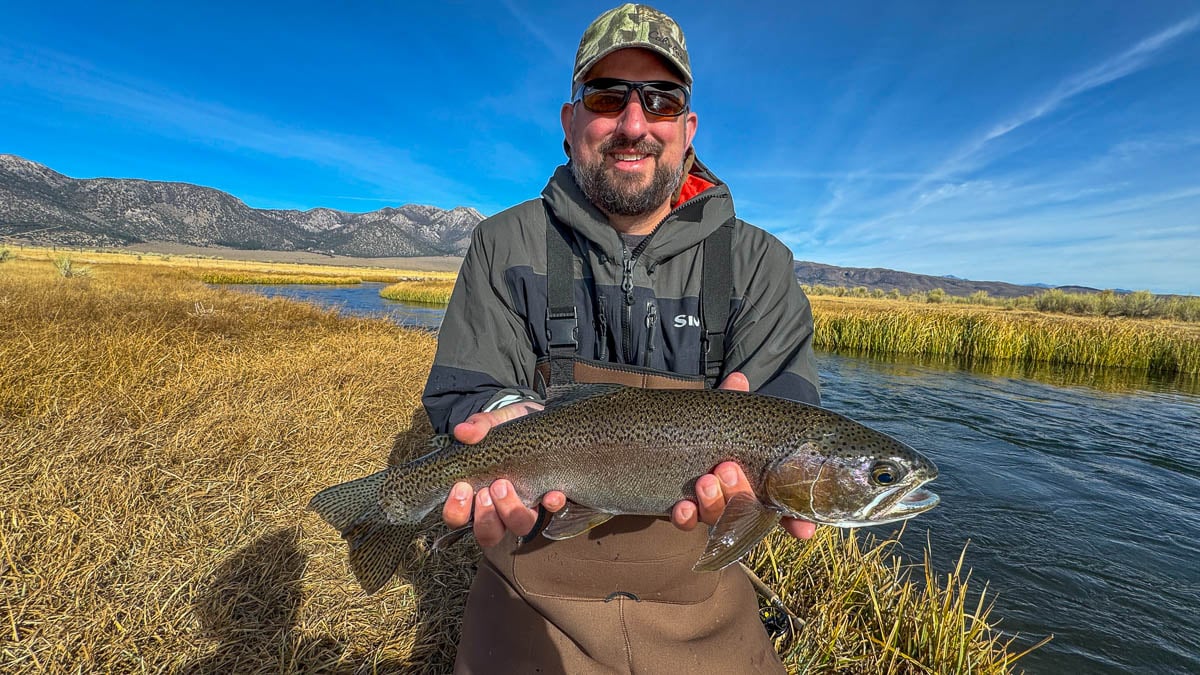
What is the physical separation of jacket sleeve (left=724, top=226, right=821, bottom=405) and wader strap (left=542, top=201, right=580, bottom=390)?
100 centimetres

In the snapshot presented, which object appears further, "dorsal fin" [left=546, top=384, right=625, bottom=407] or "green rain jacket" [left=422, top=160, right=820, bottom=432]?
"green rain jacket" [left=422, top=160, right=820, bottom=432]

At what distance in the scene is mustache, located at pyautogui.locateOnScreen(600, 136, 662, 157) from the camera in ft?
11.0

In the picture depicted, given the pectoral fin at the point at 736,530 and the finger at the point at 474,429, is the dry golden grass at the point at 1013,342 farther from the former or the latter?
the finger at the point at 474,429

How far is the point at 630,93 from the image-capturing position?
336cm

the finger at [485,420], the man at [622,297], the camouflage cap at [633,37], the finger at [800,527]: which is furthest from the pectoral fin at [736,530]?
the camouflage cap at [633,37]

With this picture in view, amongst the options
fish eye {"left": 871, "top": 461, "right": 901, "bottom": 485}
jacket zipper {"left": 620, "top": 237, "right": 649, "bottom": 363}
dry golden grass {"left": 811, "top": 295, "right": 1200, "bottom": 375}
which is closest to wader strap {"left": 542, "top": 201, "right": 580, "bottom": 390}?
jacket zipper {"left": 620, "top": 237, "right": 649, "bottom": 363}

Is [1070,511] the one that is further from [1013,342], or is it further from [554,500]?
[1013,342]

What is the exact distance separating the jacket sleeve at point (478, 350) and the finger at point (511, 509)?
537mm

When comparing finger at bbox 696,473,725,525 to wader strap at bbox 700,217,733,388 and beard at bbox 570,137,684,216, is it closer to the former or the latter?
wader strap at bbox 700,217,733,388

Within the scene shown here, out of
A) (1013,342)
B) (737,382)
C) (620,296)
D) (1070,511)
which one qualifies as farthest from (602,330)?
(1013,342)

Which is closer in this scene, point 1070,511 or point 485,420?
point 485,420

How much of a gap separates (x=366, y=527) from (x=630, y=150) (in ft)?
8.67

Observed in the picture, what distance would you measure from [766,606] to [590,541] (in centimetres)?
207

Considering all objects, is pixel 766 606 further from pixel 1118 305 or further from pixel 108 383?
pixel 1118 305
